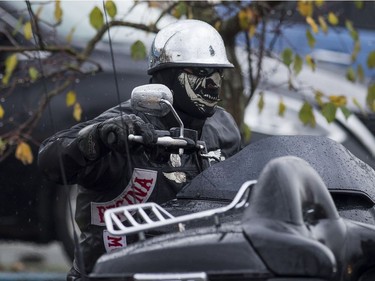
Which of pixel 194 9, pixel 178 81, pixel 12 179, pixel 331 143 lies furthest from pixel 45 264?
pixel 331 143

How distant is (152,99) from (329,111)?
2480mm

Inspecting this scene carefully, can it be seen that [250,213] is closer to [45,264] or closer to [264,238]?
[264,238]

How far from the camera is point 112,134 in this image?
13.9 feet

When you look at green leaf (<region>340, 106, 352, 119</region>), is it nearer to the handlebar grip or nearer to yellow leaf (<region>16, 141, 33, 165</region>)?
yellow leaf (<region>16, 141, 33, 165</region>)

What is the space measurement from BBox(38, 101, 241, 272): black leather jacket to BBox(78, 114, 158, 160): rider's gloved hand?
0.29 feet

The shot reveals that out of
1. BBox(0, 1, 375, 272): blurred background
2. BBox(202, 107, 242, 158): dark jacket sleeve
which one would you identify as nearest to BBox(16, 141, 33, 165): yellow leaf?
BBox(0, 1, 375, 272): blurred background

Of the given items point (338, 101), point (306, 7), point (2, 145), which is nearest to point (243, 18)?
point (306, 7)

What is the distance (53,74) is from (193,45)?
2165mm

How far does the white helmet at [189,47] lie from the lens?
4.82m

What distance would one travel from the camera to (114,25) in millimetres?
6746

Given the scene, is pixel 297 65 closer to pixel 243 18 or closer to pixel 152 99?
pixel 243 18

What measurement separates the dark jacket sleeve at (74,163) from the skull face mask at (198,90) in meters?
0.24

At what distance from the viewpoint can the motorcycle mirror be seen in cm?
402

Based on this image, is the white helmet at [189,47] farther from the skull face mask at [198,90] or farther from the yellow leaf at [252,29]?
the yellow leaf at [252,29]
